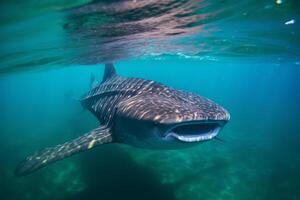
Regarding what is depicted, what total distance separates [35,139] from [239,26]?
54.2 feet

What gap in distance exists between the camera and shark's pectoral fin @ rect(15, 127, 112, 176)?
8.03 m

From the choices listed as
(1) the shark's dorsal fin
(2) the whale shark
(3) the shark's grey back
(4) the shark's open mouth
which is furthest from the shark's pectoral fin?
(1) the shark's dorsal fin

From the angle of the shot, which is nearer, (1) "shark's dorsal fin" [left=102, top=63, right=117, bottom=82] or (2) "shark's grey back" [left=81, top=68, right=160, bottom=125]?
(2) "shark's grey back" [left=81, top=68, right=160, bottom=125]

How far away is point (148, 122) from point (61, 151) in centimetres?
316

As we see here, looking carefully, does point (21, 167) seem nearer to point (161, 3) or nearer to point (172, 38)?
point (161, 3)

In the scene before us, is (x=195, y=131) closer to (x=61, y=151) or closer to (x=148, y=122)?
(x=148, y=122)

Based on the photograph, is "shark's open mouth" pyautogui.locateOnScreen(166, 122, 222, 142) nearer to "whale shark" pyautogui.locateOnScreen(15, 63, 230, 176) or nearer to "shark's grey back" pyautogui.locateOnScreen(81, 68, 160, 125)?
"whale shark" pyautogui.locateOnScreen(15, 63, 230, 176)

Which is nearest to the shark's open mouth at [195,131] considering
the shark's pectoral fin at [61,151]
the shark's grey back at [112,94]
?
the shark's pectoral fin at [61,151]

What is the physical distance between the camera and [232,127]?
2719 centimetres

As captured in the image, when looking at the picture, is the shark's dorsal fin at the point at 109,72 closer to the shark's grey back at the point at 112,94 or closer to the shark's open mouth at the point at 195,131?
the shark's grey back at the point at 112,94

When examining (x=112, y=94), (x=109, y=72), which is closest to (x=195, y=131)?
(x=112, y=94)

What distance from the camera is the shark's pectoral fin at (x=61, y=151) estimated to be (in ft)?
26.4

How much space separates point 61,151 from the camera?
8578 mm

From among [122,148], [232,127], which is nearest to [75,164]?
[122,148]
